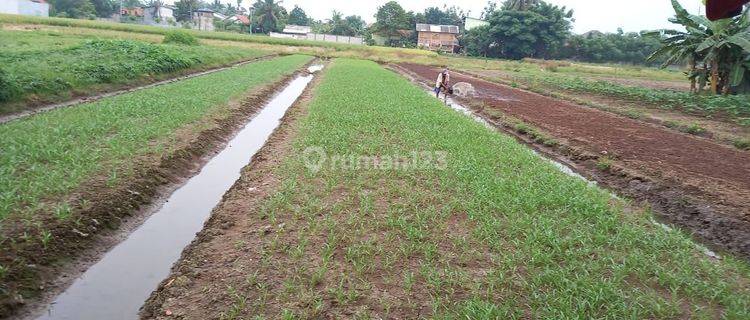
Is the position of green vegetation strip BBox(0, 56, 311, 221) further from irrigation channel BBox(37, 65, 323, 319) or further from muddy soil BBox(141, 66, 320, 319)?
muddy soil BBox(141, 66, 320, 319)

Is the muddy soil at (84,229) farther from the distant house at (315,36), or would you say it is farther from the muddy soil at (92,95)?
the distant house at (315,36)

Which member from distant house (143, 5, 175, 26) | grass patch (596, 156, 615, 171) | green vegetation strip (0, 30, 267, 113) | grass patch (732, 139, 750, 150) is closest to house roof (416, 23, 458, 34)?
distant house (143, 5, 175, 26)

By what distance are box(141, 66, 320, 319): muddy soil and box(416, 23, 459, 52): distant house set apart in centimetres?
7023

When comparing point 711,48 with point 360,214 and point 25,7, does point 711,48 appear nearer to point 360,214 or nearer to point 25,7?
point 360,214

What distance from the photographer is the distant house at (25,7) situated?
61250mm

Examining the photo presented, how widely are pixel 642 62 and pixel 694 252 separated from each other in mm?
75443

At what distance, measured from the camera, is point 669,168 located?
10.0 meters

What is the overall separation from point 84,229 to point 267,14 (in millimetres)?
79126

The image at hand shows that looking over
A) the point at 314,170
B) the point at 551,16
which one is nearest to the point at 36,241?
the point at 314,170

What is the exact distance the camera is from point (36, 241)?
16.2 feet

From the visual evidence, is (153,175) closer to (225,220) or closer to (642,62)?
(225,220)

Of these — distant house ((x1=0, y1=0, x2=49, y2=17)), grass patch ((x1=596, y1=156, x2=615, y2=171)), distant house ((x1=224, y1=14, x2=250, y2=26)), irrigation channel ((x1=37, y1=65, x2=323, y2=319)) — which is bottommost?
irrigation channel ((x1=37, y1=65, x2=323, y2=319))

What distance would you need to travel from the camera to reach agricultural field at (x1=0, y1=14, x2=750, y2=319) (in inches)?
174

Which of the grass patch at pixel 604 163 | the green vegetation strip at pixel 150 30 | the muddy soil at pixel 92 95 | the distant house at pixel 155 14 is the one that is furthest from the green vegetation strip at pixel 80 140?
the distant house at pixel 155 14
